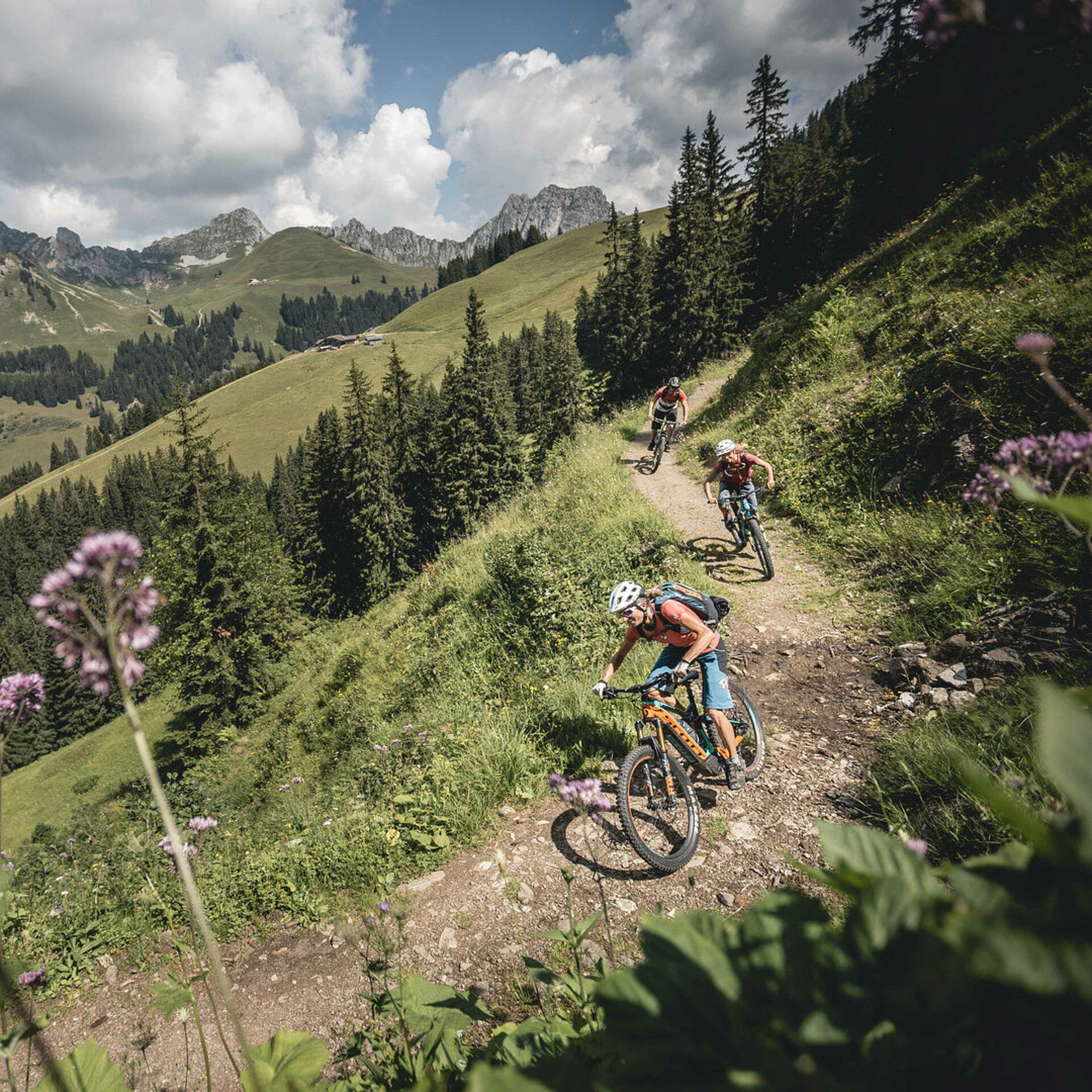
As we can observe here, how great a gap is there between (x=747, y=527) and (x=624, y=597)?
18.7ft

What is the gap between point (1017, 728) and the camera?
15.3ft

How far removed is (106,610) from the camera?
4.64ft

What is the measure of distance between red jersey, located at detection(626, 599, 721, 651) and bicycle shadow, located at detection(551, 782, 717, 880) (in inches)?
64.6

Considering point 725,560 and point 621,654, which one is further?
point 725,560

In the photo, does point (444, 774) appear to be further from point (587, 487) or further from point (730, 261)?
point (730, 261)

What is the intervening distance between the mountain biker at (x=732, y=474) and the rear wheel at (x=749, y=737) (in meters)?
4.92

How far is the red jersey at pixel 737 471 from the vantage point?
416 inches

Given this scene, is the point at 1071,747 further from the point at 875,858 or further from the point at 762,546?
the point at 762,546

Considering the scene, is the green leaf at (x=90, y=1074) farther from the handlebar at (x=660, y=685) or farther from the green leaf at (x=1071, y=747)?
the handlebar at (x=660, y=685)

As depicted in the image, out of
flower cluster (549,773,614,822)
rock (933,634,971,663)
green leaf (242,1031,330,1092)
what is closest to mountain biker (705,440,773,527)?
rock (933,634,971,663)

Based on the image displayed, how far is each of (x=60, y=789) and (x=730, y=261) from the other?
60578 millimetres

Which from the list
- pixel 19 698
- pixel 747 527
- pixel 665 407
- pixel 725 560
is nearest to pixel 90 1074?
pixel 19 698

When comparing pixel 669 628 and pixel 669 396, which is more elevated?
pixel 669 396

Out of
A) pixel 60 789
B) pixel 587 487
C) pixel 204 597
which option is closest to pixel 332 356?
pixel 60 789
